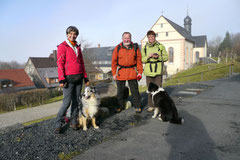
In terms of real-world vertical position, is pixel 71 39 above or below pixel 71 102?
above

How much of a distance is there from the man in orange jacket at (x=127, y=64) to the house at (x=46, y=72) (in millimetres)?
34942

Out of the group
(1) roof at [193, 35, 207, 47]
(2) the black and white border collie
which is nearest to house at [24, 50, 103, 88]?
(1) roof at [193, 35, 207, 47]

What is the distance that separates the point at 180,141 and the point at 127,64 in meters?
2.55

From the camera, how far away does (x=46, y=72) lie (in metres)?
42.7

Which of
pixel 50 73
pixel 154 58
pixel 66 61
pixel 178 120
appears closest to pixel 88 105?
pixel 66 61

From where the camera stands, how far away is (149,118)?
470cm

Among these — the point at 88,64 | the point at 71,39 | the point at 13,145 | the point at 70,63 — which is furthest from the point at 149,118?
the point at 88,64

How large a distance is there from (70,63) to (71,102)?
Result: 98cm

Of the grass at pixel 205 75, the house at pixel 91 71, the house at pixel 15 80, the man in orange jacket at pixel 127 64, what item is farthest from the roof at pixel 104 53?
the man in orange jacket at pixel 127 64

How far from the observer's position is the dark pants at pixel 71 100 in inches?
144

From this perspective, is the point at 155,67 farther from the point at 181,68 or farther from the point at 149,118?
the point at 181,68

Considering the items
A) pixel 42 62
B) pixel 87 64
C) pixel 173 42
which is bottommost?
pixel 87 64

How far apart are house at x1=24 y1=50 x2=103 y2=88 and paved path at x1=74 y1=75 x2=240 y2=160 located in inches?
1432

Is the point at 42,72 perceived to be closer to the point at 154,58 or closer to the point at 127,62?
the point at 127,62
